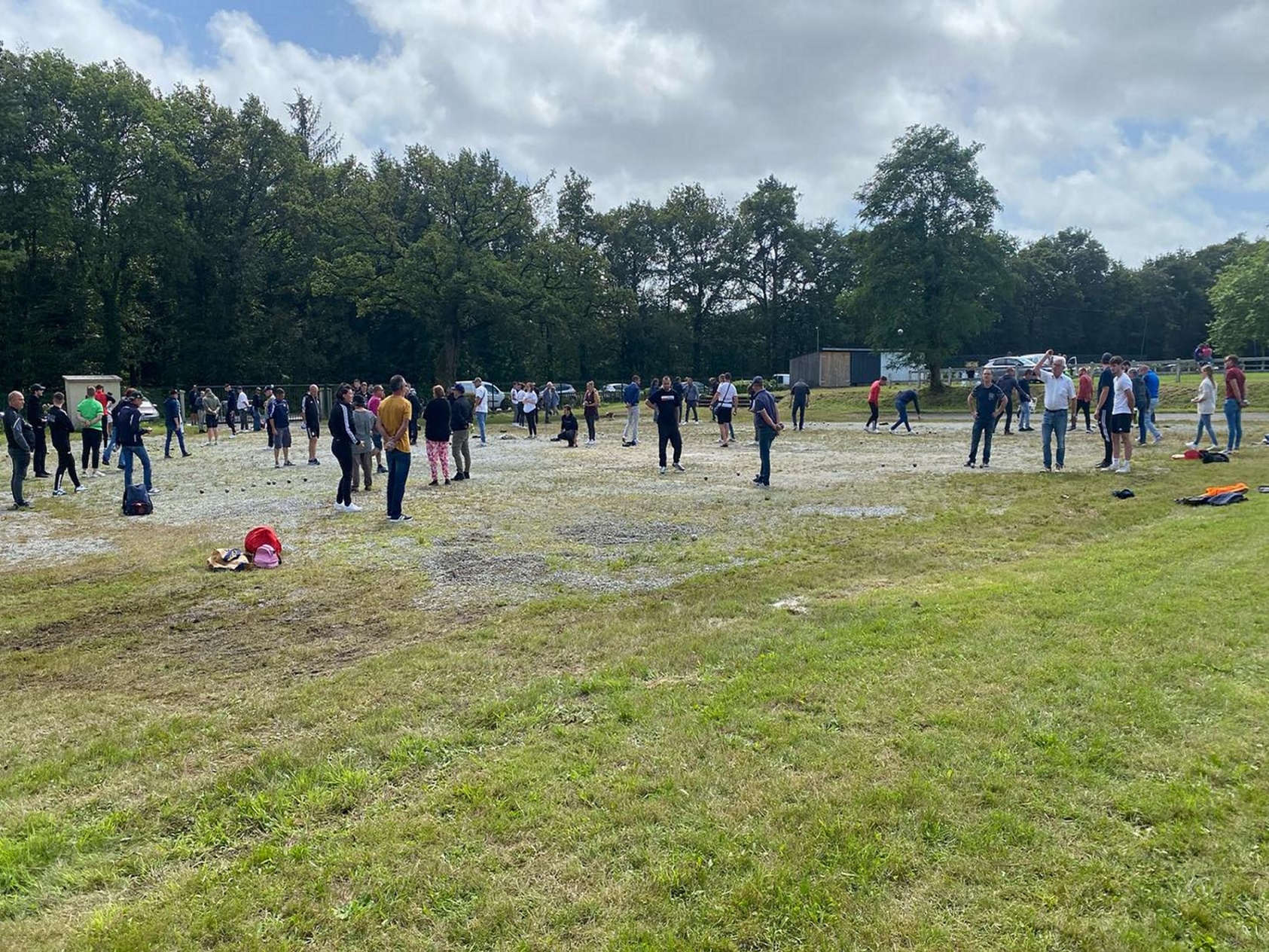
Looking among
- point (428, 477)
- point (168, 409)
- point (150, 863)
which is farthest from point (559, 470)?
point (150, 863)

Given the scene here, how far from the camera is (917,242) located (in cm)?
4253

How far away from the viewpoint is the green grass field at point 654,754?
2.85 m

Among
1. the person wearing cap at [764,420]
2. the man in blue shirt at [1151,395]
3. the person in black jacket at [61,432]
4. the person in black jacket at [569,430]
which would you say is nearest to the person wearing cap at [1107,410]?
the man in blue shirt at [1151,395]

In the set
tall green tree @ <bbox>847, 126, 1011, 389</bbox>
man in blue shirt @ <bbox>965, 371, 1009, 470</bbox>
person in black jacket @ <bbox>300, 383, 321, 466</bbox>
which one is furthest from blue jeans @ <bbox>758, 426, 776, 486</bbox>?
tall green tree @ <bbox>847, 126, 1011, 389</bbox>

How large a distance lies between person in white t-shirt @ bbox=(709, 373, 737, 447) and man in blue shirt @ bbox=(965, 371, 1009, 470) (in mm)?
7574

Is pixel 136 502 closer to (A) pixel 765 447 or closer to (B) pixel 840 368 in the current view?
(A) pixel 765 447

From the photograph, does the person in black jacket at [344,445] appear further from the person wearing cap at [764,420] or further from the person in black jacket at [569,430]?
the person in black jacket at [569,430]

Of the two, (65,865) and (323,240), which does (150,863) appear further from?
(323,240)

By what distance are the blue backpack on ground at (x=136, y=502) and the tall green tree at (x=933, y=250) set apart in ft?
125

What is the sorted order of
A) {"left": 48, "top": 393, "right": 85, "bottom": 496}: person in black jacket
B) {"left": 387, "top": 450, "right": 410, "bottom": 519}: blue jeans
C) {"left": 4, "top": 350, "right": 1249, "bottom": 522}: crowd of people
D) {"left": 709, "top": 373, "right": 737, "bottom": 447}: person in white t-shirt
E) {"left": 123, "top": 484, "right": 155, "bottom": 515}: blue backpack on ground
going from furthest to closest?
{"left": 709, "top": 373, "right": 737, "bottom": 447}: person in white t-shirt
{"left": 48, "top": 393, "right": 85, "bottom": 496}: person in black jacket
{"left": 123, "top": 484, "right": 155, "bottom": 515}: blue backpack on ground
{"left": 4, "top": 350, "right": 1249, "bottom": 522}: crowd of people
{"left": 387, "top": 450, "right": 410, "bottom": 519}: blue jeans

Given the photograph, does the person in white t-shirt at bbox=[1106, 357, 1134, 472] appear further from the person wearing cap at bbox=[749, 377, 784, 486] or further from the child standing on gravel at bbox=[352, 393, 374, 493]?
the child standing on gravel at bbox=[352, 393, 374, 493]

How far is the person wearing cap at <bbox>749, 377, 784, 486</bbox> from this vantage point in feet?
43.1

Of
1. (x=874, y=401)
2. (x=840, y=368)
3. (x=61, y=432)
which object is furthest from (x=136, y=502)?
(x=840, y=368)

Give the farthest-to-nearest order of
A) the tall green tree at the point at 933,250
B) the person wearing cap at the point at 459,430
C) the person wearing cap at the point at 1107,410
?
the tall green tree at the point at 933,250 → the person wearing cap at the point at 459,430 → the person wearing cap at the point at 1107,410
